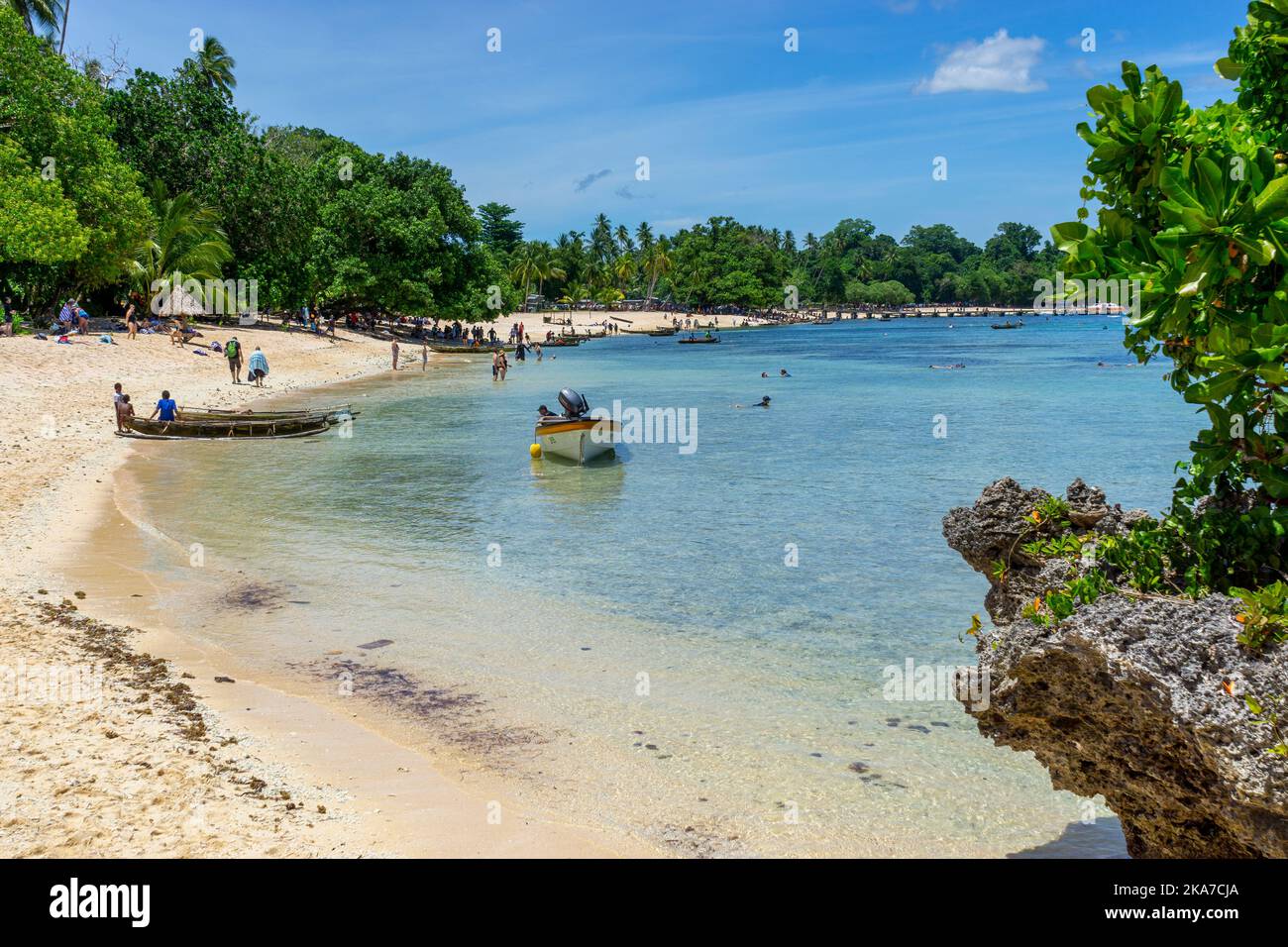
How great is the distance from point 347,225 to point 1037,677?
7706cm

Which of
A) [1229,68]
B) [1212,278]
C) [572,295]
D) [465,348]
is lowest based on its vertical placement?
[1212,278]

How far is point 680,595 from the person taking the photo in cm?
1530

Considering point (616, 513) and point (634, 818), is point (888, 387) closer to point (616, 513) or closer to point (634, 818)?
point (616, 513)

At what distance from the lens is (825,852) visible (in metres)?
7.70

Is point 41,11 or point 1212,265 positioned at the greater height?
point 41,11

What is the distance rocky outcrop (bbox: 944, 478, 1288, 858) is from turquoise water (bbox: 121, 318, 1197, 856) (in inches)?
107

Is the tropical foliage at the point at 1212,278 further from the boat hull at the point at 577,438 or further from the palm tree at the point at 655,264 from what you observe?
the palm tree at the point at 655,264

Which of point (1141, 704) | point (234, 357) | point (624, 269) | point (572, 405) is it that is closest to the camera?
point (1141, 704)

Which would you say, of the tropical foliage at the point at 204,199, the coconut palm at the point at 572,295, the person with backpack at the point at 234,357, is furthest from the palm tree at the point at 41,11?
the coconut palm at the point at 572,295

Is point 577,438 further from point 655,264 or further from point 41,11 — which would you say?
point 655,264

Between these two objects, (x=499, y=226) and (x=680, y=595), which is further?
(x=499, y=226)

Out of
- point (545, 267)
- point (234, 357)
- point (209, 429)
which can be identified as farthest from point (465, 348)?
point (545, 267)

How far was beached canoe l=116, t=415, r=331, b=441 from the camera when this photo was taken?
29.3 metres

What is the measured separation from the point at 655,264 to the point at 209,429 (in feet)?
499
